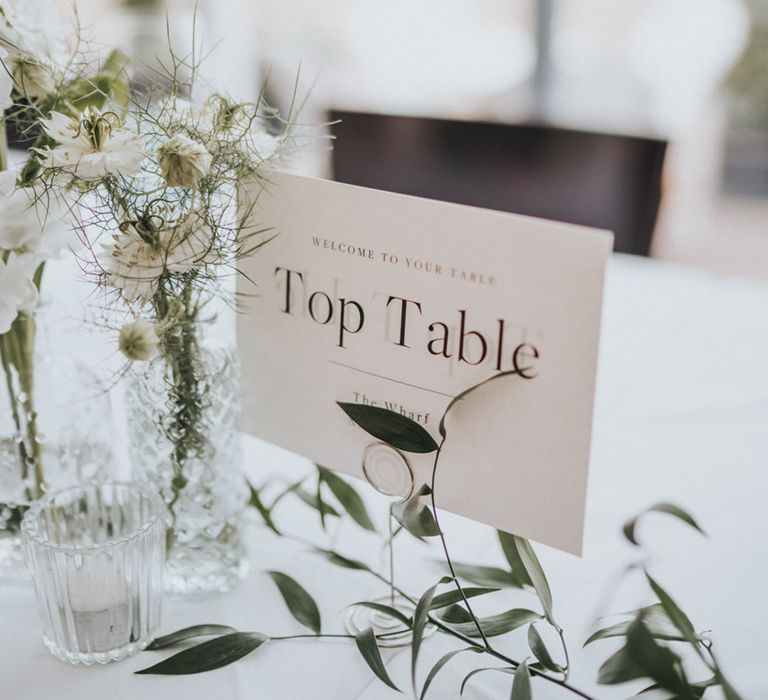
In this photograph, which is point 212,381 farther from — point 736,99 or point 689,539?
point 736,99

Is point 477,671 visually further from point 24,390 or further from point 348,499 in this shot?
point 24,390

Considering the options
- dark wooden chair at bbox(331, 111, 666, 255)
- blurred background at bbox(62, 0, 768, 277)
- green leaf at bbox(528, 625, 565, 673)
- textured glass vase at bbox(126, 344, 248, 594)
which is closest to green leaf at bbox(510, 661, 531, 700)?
green leaf at bbox(528, 625, 565, 673)

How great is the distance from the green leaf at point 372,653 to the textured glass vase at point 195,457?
15cm

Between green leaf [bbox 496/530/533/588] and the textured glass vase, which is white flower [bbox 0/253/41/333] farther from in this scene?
green leaf [bbox 496/530/533/588]

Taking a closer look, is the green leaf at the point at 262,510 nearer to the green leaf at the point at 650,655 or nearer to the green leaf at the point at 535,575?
the green leaf at the point at 535,575

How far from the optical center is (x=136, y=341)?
22.6 inches

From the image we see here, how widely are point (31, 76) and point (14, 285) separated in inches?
6.3

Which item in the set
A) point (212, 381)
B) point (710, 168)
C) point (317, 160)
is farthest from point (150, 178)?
point (710, 168)

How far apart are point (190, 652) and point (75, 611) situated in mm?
89

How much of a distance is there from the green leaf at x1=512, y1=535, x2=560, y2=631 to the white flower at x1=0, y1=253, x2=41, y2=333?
1.35 ft

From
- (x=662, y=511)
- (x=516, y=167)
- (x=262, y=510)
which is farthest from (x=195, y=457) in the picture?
(x=516, y=167)

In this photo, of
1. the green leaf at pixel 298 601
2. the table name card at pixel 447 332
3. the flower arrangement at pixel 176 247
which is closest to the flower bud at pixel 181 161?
the flower arrangement at pixel 176 247

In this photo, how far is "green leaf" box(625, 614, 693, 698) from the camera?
49 cm

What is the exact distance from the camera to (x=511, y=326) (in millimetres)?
584
